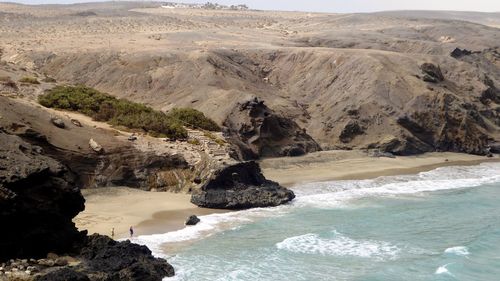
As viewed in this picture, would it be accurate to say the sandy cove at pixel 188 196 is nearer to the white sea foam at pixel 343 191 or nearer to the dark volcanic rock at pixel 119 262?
the white sea foam at pixel 343 191

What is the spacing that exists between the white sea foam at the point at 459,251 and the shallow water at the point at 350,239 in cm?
5

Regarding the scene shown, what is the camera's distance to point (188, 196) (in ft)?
115

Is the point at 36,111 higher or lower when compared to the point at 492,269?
higher

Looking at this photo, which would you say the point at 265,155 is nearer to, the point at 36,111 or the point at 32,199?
the point at 36,111

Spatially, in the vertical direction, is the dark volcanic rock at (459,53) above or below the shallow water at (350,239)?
above

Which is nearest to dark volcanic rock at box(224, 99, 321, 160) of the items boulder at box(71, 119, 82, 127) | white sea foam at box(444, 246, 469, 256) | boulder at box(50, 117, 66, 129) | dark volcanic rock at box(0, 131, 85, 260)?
boulder at box(71, 119, 82, 127)

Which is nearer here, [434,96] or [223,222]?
[223,222]

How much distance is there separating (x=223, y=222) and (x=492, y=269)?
1208 centimetres

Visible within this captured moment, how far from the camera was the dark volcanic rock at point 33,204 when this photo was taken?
66.3ft

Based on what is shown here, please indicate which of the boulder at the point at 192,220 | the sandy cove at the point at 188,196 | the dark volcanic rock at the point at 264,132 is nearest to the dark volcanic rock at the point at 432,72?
the sandy cove at the point at 188,196

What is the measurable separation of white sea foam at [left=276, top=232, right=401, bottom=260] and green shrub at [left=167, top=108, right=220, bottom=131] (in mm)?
18036

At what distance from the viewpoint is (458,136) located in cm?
5847

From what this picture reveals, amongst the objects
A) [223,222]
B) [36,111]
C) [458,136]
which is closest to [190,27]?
[458,136]

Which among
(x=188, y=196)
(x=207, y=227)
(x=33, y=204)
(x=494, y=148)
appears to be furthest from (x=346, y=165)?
(x=33, y=204)
